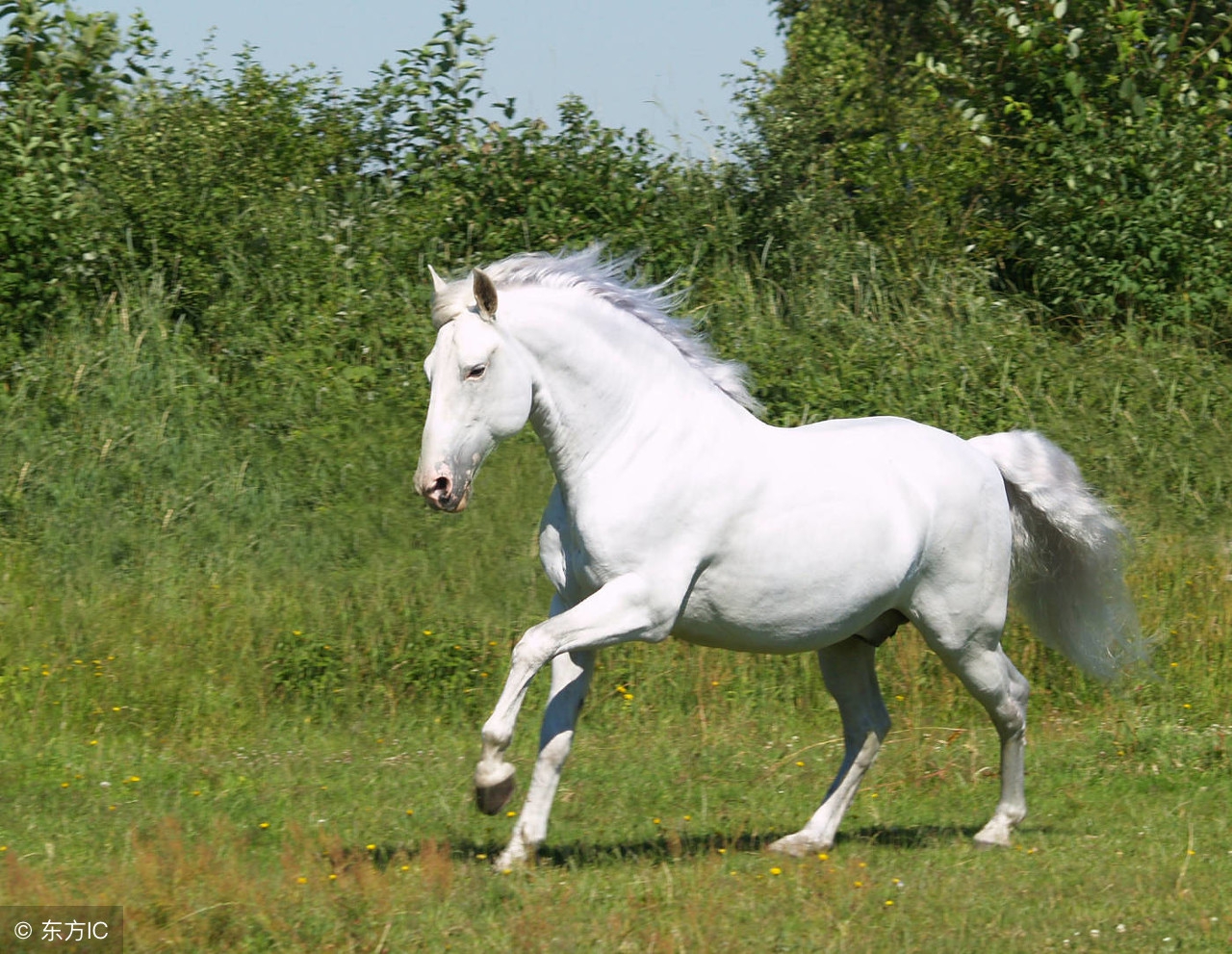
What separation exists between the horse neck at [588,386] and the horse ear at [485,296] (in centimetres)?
13

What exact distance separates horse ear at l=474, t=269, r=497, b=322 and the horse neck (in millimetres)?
131

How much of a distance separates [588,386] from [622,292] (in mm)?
419

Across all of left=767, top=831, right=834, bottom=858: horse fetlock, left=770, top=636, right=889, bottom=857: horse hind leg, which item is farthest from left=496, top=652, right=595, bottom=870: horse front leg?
left=770, top=636, right=889, bottom=857: horse hind leg

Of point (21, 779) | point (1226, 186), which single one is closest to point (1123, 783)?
point (21, 779)

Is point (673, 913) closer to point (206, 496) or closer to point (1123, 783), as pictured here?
point (1123, 783)

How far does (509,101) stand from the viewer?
42.9 ft

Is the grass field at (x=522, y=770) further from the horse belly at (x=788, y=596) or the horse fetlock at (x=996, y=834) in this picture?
the horse belly at (x=788, y=596)

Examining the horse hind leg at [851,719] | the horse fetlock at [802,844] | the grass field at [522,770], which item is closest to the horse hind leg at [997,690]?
the grass field at [522,770]

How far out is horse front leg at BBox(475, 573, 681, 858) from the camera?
4.74 m

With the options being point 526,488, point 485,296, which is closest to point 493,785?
point 485,296

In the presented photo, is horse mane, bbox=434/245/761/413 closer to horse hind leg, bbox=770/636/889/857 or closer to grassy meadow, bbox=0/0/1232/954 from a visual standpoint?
horse hind leg, bbox=770/636/889/857

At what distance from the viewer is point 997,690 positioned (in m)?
5.83

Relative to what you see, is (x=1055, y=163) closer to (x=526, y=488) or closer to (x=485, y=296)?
(x=526, y=488)

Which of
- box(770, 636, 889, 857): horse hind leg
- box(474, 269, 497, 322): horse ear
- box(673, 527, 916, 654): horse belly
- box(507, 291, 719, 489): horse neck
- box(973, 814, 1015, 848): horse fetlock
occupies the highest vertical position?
box(474, 269, 497, 322): horse ear
